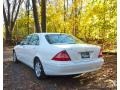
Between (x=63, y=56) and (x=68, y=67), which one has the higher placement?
(x=63, y=56)

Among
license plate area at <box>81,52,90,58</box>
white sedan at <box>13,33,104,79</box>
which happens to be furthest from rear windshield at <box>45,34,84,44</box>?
license plate area at <box>81,52,90,58</box>

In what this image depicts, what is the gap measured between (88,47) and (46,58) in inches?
44.0

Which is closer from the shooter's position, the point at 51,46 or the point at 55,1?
the point at 51,46

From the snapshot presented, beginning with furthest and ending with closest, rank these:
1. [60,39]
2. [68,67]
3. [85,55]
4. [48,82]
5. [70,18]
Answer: [70,18]
[60,39]
[48,82]
[85,55]
[68,67]

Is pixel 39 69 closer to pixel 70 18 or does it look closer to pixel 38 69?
pixel 38 69

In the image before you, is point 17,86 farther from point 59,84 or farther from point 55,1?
point 55,1

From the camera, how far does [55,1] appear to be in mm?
31000

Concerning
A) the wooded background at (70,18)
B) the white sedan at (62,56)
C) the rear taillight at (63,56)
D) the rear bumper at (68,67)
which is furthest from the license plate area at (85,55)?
the wooded background at (70,18)

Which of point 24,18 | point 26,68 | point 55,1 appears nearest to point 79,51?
point 26,68

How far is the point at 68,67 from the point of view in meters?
6.37

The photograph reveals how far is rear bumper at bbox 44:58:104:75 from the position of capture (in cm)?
638

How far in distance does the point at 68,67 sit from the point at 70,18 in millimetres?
19691

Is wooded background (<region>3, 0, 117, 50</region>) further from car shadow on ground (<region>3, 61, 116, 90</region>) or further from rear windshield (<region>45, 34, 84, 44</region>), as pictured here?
car shadow on ground (<region>3, 61, 116, 90</region>)

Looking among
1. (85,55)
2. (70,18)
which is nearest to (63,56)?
(85,55)
